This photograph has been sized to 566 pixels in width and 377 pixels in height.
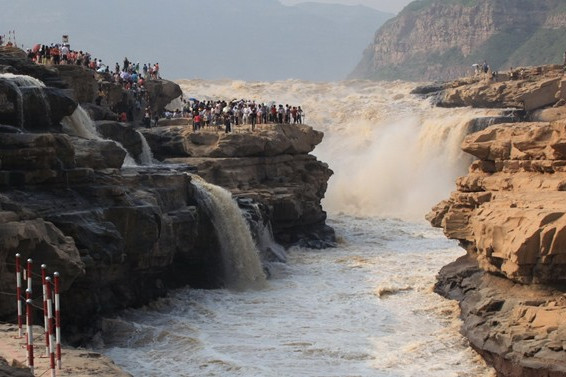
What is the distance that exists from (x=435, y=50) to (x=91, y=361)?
4197 inches

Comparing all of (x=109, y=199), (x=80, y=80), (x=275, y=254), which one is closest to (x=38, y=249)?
(x=109, y=199)

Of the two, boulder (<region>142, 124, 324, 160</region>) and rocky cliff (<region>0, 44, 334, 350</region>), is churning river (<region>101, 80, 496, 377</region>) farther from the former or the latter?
boulder (<region>142, 124, 324, 160</region>)

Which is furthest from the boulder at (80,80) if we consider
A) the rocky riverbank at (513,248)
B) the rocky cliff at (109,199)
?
the rocky riverbank at (513,248)

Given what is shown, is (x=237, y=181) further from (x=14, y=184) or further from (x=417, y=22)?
(x=417, y=22)

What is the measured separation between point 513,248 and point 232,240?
11608 mm

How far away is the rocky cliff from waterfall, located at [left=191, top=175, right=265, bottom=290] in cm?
26

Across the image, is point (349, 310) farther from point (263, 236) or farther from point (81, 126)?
point (81, 126)

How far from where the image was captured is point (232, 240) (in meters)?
28.0

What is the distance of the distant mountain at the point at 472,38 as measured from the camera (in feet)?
342

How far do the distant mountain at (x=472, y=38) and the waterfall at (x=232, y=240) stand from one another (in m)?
73.1

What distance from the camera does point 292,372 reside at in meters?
18.8

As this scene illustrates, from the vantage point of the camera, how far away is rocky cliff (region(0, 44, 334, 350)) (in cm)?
1962

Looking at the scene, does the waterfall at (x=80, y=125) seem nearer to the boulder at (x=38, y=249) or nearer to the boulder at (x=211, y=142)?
the boulder at (x=211, y=142)

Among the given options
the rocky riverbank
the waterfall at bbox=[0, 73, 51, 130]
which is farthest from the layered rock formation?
the rocky riverbank
